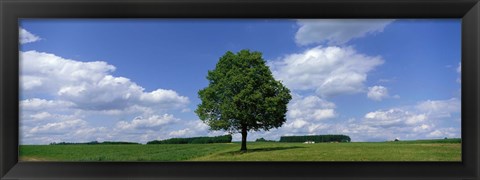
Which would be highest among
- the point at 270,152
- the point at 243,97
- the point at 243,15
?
the point at 243,15

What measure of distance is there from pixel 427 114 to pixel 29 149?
1.87 metres

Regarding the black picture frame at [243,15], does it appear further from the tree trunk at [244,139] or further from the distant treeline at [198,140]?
the tree trunk at [244,139]

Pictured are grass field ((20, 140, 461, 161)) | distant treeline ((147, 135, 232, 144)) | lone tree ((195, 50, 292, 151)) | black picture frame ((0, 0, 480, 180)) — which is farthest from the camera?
lone tree ((195, 50, 292, 151))

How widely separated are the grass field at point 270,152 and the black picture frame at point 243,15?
0.48 feet

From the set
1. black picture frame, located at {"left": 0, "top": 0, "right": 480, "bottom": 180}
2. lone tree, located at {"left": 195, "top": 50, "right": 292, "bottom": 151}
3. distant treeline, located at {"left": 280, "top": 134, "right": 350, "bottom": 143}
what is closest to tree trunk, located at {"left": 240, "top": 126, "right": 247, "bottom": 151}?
lone tree, located at {"left": 195, "top": 50, "right": 292, "bottom": 151}

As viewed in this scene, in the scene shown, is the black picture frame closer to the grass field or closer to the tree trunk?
the grass field

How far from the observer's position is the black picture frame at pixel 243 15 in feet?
5.77

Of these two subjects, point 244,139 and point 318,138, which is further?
point 244,139

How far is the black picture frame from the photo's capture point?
5.77ft

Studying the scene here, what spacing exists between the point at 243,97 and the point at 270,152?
854 mm

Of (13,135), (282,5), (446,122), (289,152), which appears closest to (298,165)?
(289,152)

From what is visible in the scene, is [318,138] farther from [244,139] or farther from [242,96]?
[242,96]

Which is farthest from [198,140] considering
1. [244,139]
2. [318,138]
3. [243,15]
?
[243,15]

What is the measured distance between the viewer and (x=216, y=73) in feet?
8.07
